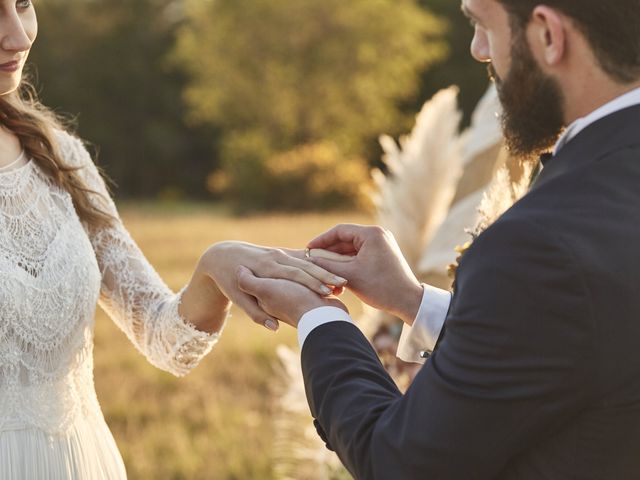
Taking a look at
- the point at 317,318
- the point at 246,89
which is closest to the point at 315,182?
the point at 246,89

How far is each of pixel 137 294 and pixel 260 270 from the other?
1.47ft

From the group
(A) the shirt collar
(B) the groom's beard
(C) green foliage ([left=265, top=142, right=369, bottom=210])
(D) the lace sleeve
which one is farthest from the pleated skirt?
(C) green foliage ([left=265, top=142, right=369, bottom=210])

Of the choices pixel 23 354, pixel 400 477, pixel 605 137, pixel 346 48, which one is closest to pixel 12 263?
pixel 23 354

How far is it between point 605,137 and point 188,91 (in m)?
25.7

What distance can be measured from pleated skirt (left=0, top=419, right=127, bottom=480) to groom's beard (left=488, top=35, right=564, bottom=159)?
1.22 m

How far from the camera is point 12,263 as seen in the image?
2008 millimetres

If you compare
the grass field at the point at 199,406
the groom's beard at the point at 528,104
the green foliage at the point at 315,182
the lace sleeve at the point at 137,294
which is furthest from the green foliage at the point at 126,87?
the groom's beard at the point at 528,104

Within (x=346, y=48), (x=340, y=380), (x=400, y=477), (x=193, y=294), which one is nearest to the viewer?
(x=400, y=477)

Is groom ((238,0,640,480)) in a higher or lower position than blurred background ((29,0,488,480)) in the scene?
higher

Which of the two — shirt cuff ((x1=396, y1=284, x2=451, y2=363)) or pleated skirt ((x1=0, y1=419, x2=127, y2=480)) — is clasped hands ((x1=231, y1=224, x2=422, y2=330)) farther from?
pleated skirt ((x1=0, y1=419, x2=127, y2=480))

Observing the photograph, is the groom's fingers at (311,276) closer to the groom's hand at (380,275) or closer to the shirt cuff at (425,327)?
the groom's hand at (380,275)

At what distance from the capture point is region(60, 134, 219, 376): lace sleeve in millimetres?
2305

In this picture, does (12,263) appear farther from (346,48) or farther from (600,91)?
(346,48)

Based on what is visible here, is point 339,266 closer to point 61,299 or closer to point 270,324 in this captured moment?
point 270,324
